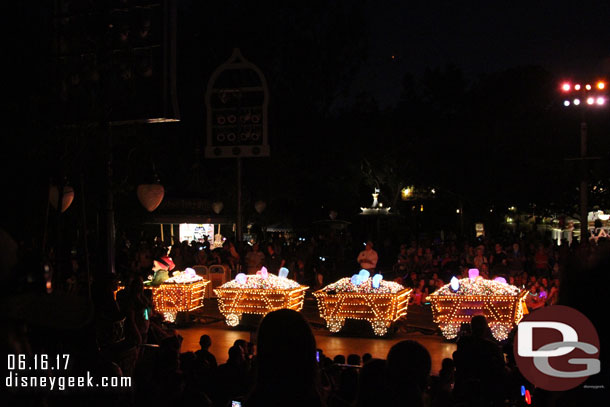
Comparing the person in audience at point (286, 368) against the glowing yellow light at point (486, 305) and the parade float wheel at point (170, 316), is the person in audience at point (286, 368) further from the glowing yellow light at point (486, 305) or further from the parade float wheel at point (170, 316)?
the parade float wheel at point (170, 316)

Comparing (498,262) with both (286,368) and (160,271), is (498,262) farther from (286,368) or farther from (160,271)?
(286,368)

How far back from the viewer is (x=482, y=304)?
11.5m

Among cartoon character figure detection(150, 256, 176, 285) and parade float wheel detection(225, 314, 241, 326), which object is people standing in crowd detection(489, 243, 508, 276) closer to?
parade float wheel detection(225, 314, 241, 326)

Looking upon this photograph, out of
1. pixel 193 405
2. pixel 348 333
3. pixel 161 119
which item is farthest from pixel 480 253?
pixel 193 405

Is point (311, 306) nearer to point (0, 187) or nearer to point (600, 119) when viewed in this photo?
point (0, 187)

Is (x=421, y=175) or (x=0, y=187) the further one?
(x=421, y=175)

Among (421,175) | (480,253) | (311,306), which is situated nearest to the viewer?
(480,253)

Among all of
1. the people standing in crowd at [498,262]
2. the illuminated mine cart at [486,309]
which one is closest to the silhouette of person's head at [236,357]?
the illuminated mine cart at [486,309]

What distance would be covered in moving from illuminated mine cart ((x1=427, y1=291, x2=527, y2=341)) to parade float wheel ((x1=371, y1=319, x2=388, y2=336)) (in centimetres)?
113

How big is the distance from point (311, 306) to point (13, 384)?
1425 cm

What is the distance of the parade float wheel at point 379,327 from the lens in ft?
40.5

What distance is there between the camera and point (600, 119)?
81.8 feet

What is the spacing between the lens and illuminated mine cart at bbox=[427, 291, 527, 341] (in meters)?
11.3

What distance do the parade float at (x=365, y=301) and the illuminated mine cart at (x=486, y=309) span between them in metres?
0.89
